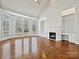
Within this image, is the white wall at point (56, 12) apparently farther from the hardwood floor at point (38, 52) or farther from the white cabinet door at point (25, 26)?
the hardwood floor at point (38, 52)

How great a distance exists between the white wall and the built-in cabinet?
3.12 metres

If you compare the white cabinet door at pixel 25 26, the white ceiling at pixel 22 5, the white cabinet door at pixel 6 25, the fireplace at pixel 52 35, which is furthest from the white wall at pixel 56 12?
the white cabinet door at pixel 6 25

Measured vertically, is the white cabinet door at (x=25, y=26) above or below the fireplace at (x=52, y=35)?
above

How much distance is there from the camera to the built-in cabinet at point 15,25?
389 inches

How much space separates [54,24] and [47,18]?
1691 millimetres

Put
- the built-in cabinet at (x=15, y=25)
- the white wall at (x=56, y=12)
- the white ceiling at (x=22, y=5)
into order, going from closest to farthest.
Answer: the white wall at (x=56, y=12) → the white ceiling at (x=22, y=5) → the built-in cabinet at (x=15, y=25)

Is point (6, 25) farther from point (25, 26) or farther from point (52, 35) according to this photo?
point (52, 35)

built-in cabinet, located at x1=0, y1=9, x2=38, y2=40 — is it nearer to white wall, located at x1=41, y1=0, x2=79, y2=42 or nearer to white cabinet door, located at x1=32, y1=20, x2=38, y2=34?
white cabinet door, located at x1=32, y1=20, x2=38, y2=34

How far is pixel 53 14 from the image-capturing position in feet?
35.0

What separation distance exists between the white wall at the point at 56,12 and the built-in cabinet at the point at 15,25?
312cm

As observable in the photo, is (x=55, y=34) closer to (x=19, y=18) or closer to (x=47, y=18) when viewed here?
(x=47, y=18)

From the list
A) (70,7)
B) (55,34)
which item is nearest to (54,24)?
(55,34)

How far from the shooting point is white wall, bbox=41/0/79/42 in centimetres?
854

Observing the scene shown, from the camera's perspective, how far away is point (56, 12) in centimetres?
1014
